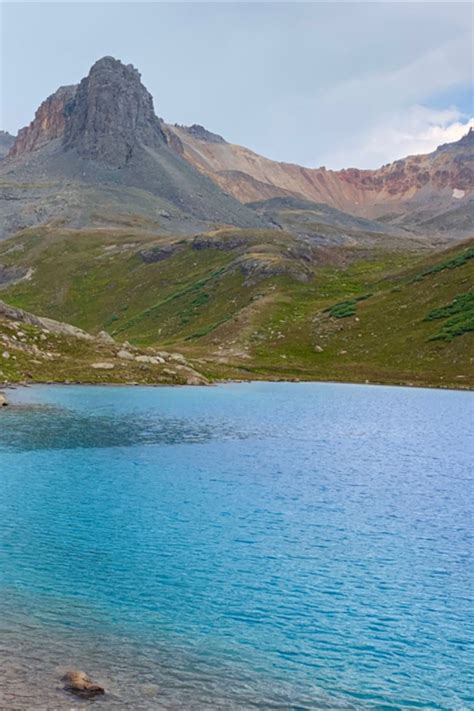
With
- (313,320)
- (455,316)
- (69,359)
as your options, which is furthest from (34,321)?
(455,316)

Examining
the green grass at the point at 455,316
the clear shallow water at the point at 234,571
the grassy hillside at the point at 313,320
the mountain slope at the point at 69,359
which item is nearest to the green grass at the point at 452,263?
the grassy hillside at the point at 313,320

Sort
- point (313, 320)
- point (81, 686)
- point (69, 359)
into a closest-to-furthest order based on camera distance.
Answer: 1. point (81, 686)
2. point (69, 359)
3. point (313, 320)

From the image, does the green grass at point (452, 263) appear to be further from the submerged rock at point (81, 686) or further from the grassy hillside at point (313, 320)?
the submerged rock at point (81, 686)

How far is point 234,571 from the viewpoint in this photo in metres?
24.7

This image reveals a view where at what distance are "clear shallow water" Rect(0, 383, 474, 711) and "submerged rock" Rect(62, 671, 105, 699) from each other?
10.6 inches

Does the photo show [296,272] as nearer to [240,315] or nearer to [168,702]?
[240,315]

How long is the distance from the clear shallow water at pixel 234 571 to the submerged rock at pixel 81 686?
27 centimetres

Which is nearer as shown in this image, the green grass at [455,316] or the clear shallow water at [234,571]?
the clear shallow water at [234,571]

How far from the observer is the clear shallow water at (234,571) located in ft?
54.3

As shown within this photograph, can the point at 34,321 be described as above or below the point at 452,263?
below

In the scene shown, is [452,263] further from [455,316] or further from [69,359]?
[69,359]

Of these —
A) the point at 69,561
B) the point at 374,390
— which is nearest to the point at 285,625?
the point at 69,561

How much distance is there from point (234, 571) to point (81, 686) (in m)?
10.3

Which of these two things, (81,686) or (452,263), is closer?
→ (81,686)
